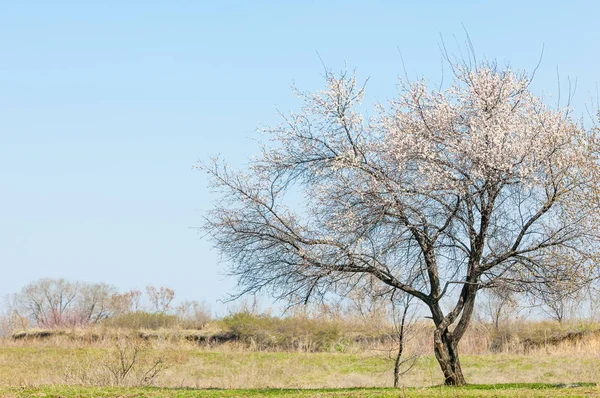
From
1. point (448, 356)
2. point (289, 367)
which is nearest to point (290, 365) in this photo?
point (289, 367)

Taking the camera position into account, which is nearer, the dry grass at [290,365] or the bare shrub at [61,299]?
the dry grass at [290,365]

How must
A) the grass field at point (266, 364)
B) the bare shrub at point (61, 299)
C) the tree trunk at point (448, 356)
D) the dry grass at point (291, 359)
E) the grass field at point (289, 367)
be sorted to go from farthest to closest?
the bare shrub at point (61, 299) → the grass field at point (289, 367) → the dry grass at point (291, 359) → the grass field at point (266, 364) → the tree trunk at point (448, 356)

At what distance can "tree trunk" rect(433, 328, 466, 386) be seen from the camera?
20.2 meters

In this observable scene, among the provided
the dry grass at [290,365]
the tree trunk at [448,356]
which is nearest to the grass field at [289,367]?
the dry grass at [290,365]

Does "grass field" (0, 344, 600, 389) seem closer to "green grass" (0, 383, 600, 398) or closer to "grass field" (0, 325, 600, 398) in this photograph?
"grass field" (0, 325, 600, 398)

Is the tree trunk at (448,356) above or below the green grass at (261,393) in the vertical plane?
above

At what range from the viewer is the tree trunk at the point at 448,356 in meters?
20.2

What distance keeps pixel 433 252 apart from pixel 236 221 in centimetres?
571

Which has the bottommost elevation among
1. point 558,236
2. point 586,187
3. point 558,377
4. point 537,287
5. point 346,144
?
point 558,377

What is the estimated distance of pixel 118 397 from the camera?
53.4 ft

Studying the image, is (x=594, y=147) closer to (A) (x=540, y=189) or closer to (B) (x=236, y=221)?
(A) (x=540, y=189)

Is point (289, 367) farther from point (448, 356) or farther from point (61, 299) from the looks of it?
point (61, 299)

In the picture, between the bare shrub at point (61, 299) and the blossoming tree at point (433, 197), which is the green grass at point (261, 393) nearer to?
the blossoming tree at point (433, 197)

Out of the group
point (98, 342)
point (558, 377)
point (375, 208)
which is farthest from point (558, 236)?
point (98, 342)
